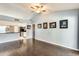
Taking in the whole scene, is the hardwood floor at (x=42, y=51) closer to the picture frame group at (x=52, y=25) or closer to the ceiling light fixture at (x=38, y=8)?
the picture frame group at (x=52, y=25)

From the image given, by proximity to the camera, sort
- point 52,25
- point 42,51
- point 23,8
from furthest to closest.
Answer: point 42,51 → point 52,25 → point 23,8

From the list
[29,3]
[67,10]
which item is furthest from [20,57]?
[67,10]

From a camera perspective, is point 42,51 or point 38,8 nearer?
point 38,8

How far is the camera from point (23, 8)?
2.25m

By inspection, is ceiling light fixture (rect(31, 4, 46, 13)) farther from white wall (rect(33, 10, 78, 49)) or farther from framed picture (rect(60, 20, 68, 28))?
framed picture (rect(60, 20, 68, 28))

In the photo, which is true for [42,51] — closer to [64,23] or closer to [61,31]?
→ [61,31]

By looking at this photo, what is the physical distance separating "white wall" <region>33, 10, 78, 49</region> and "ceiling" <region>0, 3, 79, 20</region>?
0.16 m

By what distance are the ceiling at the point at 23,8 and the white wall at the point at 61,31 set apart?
0.16 metres

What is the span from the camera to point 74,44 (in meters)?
2.51

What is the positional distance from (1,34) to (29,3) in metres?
1.16

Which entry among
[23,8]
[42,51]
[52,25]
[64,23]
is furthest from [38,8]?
[42,51]

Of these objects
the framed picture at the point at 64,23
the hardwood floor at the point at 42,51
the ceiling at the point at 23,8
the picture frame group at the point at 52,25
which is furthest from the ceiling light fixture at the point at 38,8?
the hardwood floor at the point at 42,51

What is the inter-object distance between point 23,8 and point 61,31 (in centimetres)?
126

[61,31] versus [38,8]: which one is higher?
[38,8]
